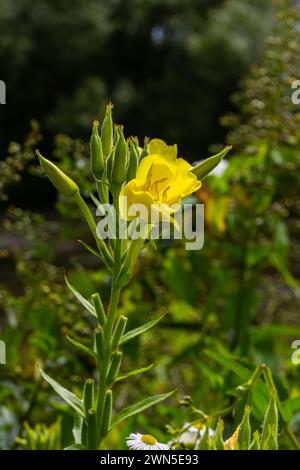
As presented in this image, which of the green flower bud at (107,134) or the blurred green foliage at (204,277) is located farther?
the blurred green foliage at (204,277)

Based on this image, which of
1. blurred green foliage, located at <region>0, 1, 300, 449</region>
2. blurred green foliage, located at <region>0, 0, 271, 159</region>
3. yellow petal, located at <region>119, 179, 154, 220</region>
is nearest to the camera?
yellow petal, located at <region>119, 179, 154, 220</region>

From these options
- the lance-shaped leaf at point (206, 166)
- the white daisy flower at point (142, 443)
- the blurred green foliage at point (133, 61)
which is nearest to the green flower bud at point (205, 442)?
the white daisy flower at point (142, 443)

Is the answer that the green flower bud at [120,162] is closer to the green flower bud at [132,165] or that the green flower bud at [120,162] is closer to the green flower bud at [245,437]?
the green flower bud at [132,165]

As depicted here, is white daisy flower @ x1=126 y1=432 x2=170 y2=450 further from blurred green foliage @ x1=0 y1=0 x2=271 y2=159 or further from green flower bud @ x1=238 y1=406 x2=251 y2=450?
blurred green foliage @ x1=0 y1=0 x2=271 y2=159

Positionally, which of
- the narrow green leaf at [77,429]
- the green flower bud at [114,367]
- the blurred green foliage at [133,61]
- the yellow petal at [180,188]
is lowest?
the narrow green leaf at [77,429]

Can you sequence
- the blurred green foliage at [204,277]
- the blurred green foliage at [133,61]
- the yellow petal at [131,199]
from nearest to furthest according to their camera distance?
the yellow petal at [131,199] < the blurred green foliage at [204,277] < the blurred green foliage at [133,61]

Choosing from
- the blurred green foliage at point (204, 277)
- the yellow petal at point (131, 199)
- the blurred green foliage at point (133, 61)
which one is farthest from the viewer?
the blurred green foliage at point (133, 61)

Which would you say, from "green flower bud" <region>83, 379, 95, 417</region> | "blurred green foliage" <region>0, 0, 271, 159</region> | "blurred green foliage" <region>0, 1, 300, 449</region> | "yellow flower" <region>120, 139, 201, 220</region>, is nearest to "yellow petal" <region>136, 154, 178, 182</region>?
"yellow flower" <region>120, 139, 201, 220</region>
